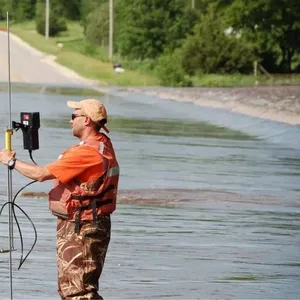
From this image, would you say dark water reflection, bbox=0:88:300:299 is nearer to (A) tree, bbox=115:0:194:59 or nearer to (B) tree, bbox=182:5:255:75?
(B) tree, bbox=182:5:255:75

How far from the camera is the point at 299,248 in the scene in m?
13.9

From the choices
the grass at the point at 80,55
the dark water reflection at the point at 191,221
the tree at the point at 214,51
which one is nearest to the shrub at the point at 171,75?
the grass at the point at 80,55

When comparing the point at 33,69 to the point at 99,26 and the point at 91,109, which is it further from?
the point at 91,109

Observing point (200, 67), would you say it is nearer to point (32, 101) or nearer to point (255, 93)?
point (255, 93)

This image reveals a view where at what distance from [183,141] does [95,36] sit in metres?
77.9

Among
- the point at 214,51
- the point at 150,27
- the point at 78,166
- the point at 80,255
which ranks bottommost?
the point at 214,51

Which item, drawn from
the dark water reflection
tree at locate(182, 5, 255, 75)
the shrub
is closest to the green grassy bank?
the shrub

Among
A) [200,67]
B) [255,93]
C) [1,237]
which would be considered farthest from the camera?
[200,67]

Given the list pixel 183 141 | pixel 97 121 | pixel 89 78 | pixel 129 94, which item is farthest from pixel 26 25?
pixel 97 121

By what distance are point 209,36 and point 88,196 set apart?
223 feet

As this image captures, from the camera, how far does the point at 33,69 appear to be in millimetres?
82312

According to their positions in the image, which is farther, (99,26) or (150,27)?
(99,26)

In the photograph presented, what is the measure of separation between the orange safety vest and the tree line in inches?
2465

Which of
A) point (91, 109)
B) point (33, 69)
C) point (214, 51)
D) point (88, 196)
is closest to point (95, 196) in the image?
point (88, 196)
